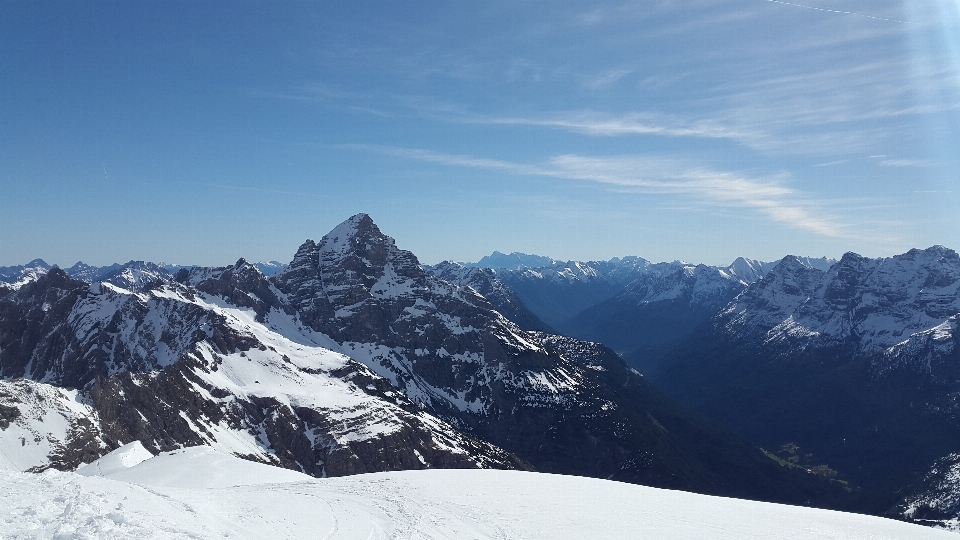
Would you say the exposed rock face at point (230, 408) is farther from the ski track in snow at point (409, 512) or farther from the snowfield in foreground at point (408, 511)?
the ski track in snow at point (409, 512)

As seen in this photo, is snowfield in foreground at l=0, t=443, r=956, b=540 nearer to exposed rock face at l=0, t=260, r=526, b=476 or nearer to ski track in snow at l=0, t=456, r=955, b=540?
ski track in snow at l=0, t=456, r=955, b=540

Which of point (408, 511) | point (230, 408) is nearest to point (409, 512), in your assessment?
point (408, 511)

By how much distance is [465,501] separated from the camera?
130ft

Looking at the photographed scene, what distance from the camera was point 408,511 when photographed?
36.3m

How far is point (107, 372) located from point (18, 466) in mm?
120225

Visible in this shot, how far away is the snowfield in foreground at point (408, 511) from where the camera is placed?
23.5 meters

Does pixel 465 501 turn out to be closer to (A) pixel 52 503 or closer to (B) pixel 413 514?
(B) pixel 413 514

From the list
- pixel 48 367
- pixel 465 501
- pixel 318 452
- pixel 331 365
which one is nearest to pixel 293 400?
pixel 318 452

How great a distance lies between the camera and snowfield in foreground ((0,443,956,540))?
23.5 meters

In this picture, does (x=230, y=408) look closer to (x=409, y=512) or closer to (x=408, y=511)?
(x=408, y=511)

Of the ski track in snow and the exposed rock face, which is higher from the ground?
the ski track in snow

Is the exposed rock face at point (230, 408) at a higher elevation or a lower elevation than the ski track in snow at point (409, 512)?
lower

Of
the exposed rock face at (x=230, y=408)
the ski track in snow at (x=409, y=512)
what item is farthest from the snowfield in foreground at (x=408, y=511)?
the exposed rock face at (x=230, y=408)

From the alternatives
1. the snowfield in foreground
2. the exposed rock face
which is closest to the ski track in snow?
the snowfield in foreground
